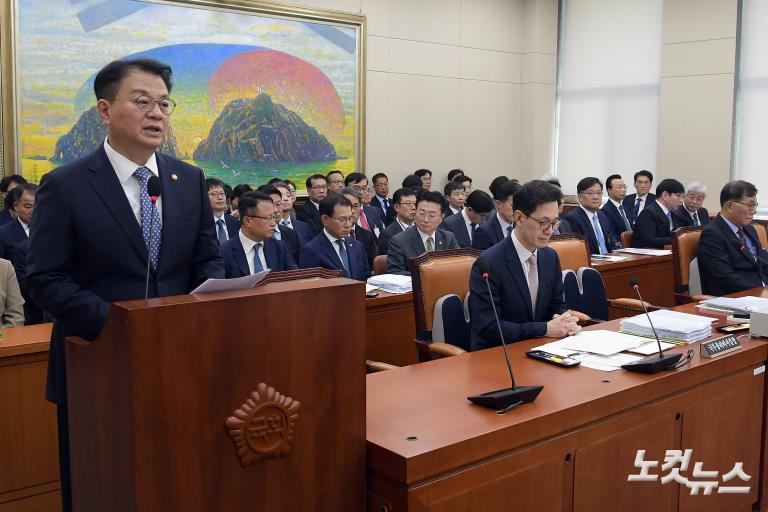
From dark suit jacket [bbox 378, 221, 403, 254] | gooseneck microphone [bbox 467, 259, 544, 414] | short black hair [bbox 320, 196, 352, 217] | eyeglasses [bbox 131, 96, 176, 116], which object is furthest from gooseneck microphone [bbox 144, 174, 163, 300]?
dark suit jacket [bbox 378, 221, 403, 254]

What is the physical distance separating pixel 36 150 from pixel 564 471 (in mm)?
6040

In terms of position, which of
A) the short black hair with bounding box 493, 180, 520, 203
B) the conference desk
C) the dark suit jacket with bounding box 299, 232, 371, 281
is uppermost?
the short black hair with bounding box 493, 180, 520, 203

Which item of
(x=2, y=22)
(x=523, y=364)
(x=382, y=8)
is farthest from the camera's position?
(x=382, y=8)

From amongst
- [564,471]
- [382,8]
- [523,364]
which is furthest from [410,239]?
[382,8]

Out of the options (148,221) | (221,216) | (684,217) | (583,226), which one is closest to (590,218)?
(583,226)

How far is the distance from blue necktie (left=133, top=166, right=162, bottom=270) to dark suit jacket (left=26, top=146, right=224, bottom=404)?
15 millimetres

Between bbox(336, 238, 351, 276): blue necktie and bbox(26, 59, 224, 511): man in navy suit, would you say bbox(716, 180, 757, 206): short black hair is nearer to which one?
bbox(336, 238, 351, 276): blue necktie

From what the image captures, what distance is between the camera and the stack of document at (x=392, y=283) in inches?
167

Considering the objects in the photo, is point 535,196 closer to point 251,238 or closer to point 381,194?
point 251,238

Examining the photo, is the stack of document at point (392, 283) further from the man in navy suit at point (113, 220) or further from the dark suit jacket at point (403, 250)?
the man in navy suit at point (113, 220)

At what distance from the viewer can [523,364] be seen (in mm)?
2414

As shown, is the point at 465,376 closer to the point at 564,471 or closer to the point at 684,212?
the point at 564,471

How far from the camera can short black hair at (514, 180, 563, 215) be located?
2.88m

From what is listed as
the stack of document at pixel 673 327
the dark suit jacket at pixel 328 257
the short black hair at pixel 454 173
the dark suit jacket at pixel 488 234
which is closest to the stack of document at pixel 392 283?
the dark suit jacket at pixel 328 257
